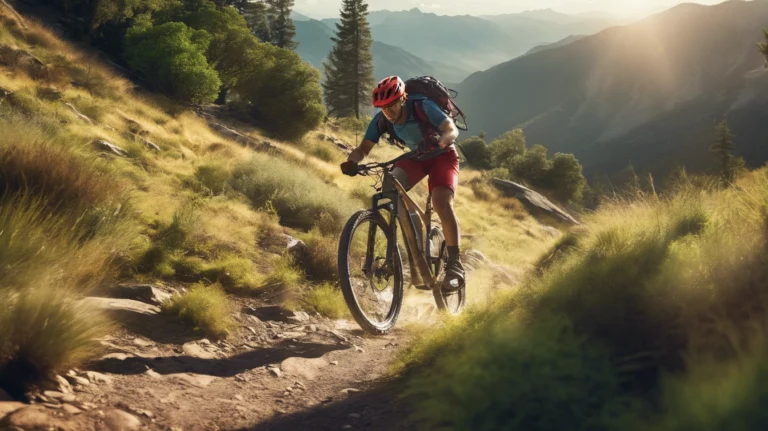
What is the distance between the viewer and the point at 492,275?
1039 cm

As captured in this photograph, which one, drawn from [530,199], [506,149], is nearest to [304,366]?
[530,199]

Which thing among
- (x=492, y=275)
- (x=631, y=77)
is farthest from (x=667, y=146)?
(x=492, y=275)

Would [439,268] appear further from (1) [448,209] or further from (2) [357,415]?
(2) [357,415]

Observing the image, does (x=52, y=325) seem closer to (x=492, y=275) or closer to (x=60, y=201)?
(x=60, y=201)

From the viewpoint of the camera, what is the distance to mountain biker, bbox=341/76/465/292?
479cm

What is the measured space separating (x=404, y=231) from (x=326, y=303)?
1.46 m

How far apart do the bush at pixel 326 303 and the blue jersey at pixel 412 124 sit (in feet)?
6.58

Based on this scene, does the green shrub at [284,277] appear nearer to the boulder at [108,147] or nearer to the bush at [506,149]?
the boulder at [108,147]

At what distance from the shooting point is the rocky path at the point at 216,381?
2635 mm

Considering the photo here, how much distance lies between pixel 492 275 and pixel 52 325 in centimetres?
863

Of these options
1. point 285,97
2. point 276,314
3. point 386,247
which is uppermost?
point 285,97

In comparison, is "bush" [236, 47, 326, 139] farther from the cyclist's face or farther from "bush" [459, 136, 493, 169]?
the cyclist's face

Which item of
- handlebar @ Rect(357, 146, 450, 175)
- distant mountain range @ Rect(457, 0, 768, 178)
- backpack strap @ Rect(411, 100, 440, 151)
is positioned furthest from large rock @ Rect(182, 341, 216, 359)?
distant mountain range @ Rect(457, 0, 768, 178)

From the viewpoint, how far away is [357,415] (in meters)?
3.05
